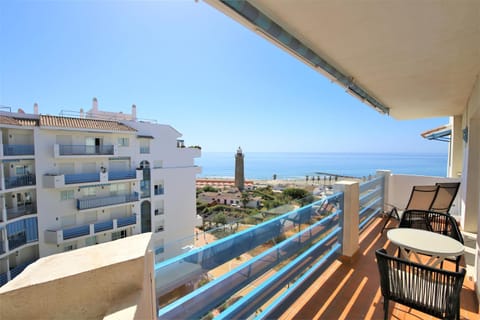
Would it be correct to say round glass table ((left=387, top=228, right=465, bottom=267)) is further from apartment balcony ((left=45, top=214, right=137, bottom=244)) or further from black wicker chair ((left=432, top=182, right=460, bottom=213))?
apartment balcony ((left=45, top=214, right=137, bottom=244))

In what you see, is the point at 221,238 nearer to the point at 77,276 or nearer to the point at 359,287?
the point at 77,276

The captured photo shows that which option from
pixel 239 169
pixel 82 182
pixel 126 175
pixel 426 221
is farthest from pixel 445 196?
pixel 239 169

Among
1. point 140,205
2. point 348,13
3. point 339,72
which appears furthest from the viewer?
point 140,205

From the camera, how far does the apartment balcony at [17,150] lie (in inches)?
401

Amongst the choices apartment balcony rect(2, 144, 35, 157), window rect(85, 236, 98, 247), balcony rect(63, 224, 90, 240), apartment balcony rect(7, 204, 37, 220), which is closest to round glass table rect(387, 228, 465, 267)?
apartment balcony rect(2, 144, 35, 157)

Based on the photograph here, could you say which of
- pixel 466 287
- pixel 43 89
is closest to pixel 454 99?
pixel 466 287

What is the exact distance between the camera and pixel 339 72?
8.67 feet

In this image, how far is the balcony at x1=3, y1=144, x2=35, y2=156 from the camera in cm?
1020

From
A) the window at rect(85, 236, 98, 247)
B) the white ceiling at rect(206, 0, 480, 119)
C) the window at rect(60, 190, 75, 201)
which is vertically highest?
the white ceiling at rect(206, 0, 480, 119)

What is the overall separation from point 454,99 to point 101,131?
15393mm

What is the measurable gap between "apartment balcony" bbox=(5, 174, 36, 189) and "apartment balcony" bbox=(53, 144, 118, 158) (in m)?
1.54

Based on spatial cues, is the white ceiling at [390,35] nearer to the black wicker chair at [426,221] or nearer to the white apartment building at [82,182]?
the black wicker chair at [426,221]

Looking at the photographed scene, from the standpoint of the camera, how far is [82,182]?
40.8 feet

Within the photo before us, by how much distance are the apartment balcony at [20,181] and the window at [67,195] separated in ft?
4.48
